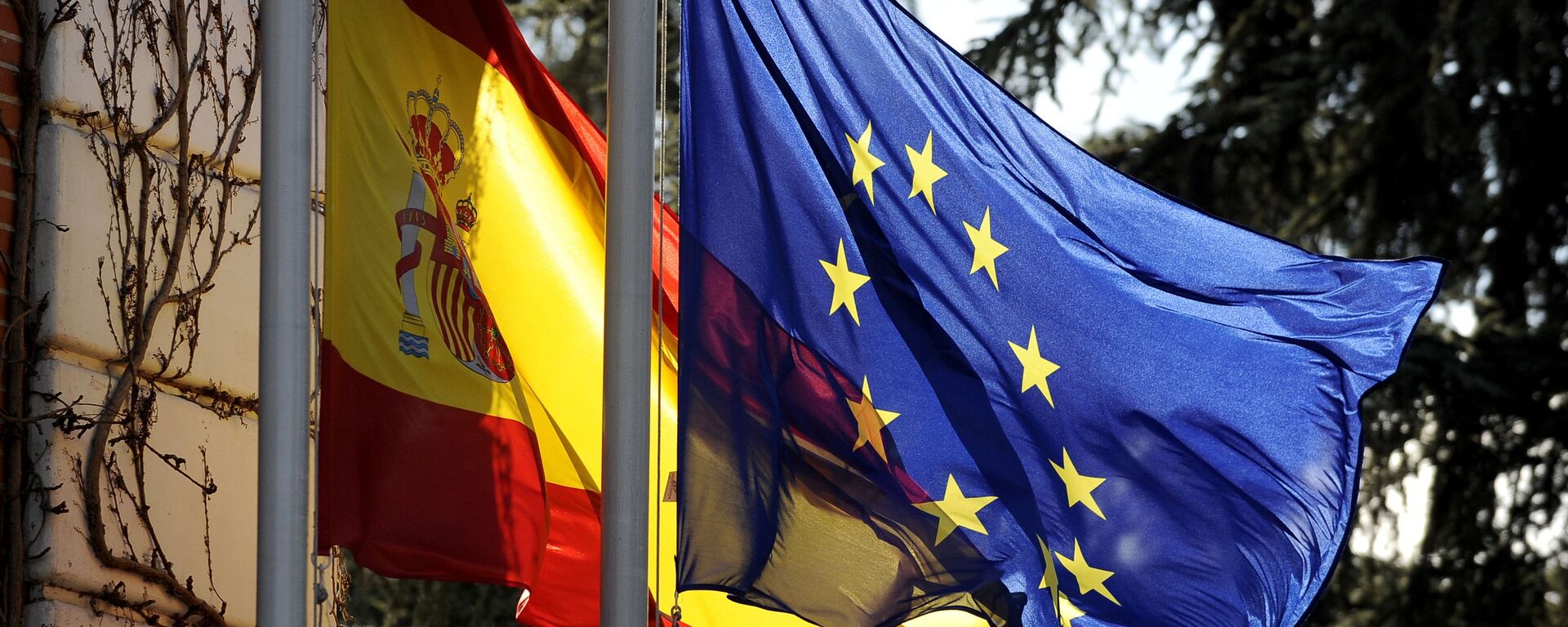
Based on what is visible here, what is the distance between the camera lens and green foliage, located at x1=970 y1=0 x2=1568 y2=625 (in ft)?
28.8

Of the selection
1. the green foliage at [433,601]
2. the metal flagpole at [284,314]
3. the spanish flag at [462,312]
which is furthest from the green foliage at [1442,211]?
the metal flagpole at [284,314]

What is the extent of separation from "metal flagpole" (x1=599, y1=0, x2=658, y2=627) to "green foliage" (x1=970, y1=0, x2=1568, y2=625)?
6.32m

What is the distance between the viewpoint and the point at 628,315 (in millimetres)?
3355

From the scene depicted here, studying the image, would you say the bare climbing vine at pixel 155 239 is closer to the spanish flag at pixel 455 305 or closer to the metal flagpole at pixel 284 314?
the spanish flag at pixel 455 305

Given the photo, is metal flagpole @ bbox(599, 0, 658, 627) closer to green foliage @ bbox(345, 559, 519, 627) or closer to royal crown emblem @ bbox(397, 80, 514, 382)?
royal crown emblem @ bbox(397, 80, 514, 382)

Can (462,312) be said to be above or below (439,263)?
below

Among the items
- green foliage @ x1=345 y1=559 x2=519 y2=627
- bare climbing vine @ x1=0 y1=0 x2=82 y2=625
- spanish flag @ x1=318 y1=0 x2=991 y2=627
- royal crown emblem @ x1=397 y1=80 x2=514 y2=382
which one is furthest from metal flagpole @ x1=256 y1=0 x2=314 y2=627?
green foliage @ x1=345 y1=559 x2=519 y2=627

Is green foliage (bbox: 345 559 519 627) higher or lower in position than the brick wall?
lower

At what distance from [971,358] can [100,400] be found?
1.94 metres

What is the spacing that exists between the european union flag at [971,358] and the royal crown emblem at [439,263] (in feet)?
1.50

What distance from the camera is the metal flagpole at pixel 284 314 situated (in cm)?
307

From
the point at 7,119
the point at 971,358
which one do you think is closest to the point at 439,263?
the point at 7,119

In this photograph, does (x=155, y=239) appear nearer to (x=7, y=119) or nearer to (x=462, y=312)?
(x=7, y=119)

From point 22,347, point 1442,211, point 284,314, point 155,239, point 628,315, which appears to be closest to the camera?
point 284,314
